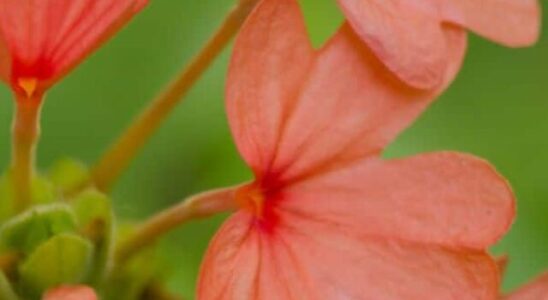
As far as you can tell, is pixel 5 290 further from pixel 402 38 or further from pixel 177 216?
pixel 402 38

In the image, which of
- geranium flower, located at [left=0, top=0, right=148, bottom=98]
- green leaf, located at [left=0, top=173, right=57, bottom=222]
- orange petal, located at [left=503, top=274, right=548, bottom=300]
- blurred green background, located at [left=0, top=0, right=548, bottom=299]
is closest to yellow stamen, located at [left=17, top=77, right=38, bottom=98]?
geranium flower, located at [left=0, top=0, right=148, bottom=98]

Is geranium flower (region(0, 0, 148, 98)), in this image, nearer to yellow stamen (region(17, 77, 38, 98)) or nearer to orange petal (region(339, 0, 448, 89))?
yellow stamen (region(17, 77, 38, 98))

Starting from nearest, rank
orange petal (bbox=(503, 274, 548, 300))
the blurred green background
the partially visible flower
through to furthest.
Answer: the partially visible flower, orange petal (bbox=(503, 274, 548, 300)), the blurred green background

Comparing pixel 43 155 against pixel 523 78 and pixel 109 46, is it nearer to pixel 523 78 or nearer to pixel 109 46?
pixel 109 46

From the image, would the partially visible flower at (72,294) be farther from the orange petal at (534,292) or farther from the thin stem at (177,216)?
the orange petal at (534,292)

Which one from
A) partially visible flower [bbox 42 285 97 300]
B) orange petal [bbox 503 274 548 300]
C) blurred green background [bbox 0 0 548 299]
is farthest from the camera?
blurred green background [bbox 0 0 548 299]
